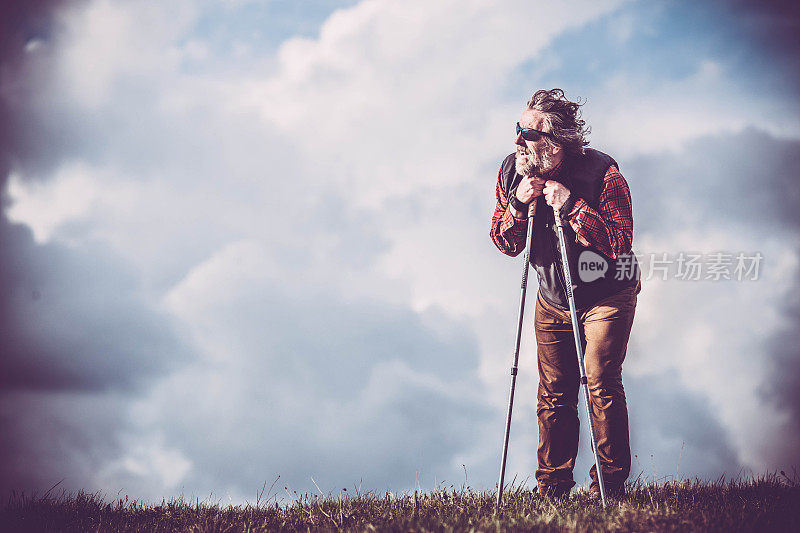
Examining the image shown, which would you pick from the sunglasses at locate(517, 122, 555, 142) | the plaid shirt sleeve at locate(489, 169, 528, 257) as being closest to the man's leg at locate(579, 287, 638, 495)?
the plaid shirt sleeve at locate(489, 169, 528, 257)

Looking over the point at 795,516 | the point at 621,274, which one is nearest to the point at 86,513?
the point at 621,274

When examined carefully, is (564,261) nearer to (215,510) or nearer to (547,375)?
(547,375)

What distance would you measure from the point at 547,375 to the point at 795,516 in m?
2.46

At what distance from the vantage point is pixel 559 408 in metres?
6.94

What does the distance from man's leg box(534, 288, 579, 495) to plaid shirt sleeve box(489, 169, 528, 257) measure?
2.43 feet

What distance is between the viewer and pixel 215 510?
6992mm

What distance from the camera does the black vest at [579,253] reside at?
6.58 m

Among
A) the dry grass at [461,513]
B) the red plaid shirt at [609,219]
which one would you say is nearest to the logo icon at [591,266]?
the red plaid shirt at [609,219]

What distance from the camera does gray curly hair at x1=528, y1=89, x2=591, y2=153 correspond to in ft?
21.4

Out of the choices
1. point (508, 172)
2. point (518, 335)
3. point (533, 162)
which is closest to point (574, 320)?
point (518, 335)

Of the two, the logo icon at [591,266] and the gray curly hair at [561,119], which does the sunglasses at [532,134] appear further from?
the logo icon at [591,266]

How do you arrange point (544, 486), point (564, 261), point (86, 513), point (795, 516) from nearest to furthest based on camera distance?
point (795, 516) → point (564, 261) → point (544, 486) → point (86, 513)

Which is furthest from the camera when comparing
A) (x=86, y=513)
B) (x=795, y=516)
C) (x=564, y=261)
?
(x=86, y=513)

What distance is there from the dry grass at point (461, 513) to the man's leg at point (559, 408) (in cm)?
29
